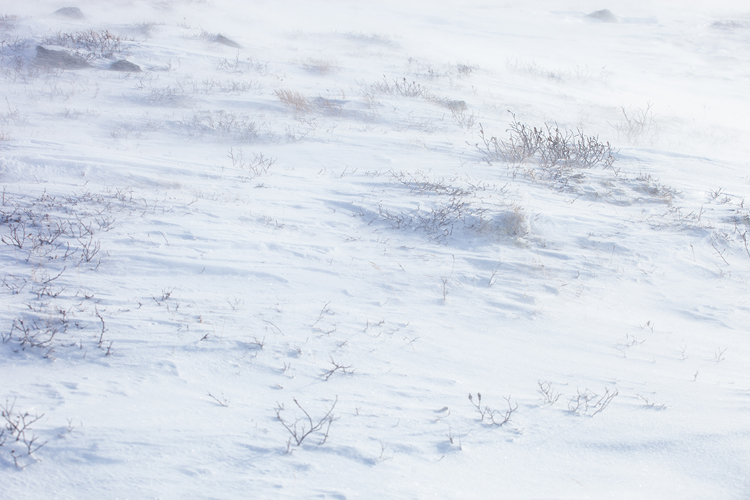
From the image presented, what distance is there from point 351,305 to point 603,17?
1221 inches

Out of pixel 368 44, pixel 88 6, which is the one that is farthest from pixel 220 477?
pixel 88 6

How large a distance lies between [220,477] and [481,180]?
4.57 metres

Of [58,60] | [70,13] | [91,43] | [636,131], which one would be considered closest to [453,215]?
[636,131]

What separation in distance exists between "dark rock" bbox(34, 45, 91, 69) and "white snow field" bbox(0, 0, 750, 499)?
74cm

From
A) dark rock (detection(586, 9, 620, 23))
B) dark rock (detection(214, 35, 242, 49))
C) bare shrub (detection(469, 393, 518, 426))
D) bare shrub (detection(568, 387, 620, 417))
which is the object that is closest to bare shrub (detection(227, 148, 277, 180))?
bare shrub (detection(469, 393, 518, 426))

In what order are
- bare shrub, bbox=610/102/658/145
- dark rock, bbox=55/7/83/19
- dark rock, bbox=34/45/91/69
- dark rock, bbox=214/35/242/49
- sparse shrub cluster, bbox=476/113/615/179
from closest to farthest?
sparse shrub cluster, bbox=476/113/615/179 < bare shrub, bbox=610/102/658/145 < dark rock, bbox=34/45/91/69 < dark rock, bbox=214/35/242/49 < dark rock, bbox=55/7/83/19

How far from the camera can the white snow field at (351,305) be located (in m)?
1.87

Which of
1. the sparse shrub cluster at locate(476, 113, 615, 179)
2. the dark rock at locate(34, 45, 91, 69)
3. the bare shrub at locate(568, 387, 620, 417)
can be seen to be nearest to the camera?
the bare shrub at locate(568, 387, 620, 417)

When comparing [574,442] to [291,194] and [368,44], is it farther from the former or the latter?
[368,44]

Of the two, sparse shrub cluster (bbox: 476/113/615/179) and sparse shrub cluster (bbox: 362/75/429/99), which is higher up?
sparse shrub cluster (bbox: 362/75/429/99)

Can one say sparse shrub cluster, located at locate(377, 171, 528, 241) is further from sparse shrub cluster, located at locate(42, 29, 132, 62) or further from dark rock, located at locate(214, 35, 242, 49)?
dark rock, located at locate(214, 35, 242, 49)

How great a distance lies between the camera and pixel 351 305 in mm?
3127

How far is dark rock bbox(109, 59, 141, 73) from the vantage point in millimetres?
9492

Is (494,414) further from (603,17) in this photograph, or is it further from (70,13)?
(603,17)
